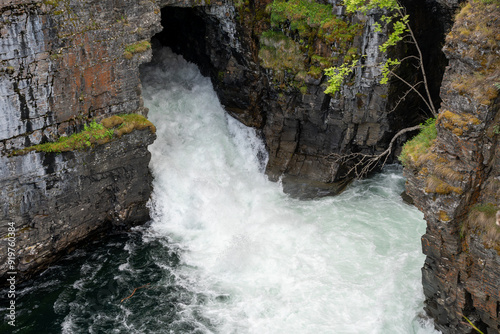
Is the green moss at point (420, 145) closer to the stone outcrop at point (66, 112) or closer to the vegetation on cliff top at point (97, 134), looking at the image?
the vegetation on cliff top at point (97, 134)

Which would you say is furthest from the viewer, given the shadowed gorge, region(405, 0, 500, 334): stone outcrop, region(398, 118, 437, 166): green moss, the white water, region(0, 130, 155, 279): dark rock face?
region(0, 130, 155, 279): dark rock face

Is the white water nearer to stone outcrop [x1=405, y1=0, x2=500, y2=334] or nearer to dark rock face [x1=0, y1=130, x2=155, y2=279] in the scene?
dark rock face [x1=0, y1=130, x2=155, y2=279]

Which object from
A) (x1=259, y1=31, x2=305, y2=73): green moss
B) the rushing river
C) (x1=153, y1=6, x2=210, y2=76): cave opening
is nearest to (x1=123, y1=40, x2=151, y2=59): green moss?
(x1=153, y1=6, x2=210, y2=76): cave opening

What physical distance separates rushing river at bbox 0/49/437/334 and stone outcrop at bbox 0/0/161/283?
1377 millimetres

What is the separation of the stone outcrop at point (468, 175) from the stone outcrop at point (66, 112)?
10.6 metres

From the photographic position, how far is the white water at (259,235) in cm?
1460

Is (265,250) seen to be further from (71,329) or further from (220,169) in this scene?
(71,329)

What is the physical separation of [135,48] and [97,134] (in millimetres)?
3413

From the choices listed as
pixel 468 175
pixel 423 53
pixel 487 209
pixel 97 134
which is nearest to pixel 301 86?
pixel 423 53

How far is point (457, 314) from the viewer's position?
12625 millimetres

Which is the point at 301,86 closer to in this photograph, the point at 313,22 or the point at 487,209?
the point at 313,22

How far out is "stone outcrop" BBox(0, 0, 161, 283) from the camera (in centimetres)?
1464

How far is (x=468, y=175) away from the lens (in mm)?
11219

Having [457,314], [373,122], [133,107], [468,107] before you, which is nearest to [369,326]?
[457,314]
